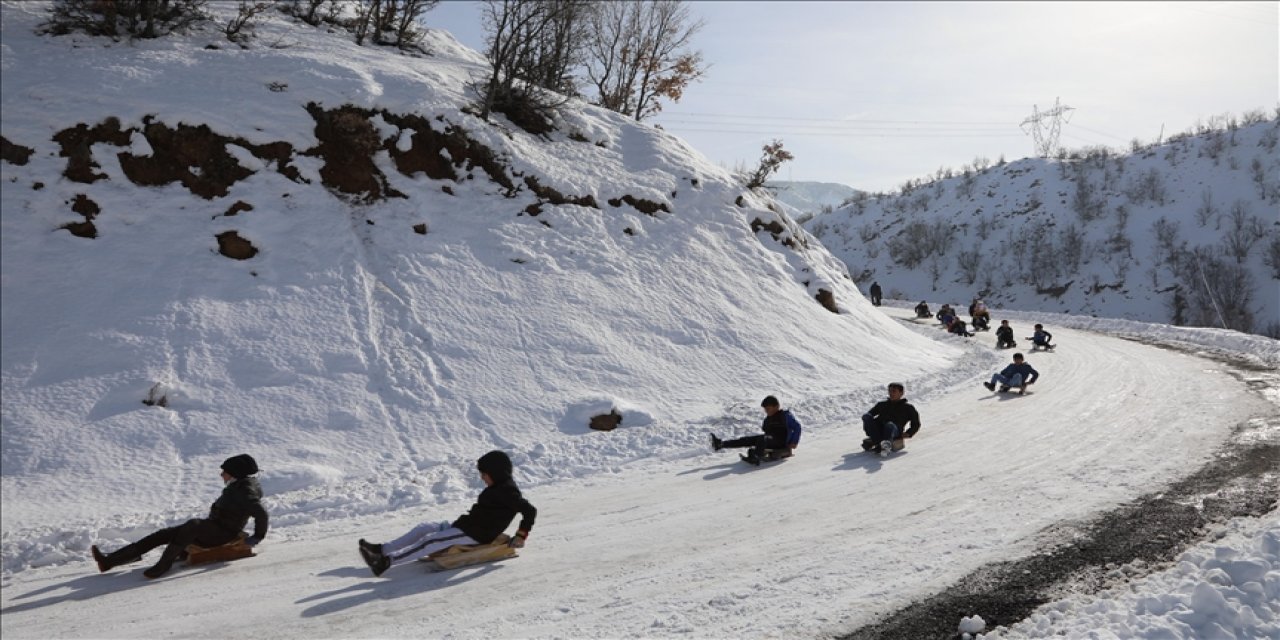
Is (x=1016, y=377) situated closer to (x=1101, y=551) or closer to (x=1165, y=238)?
(x=1101, y=551)

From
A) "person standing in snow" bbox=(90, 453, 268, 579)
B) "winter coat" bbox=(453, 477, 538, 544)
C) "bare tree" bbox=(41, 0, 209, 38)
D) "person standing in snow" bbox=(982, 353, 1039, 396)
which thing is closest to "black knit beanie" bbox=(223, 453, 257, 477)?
"person standing in snow" bbox=(90, 453, 268, 579)

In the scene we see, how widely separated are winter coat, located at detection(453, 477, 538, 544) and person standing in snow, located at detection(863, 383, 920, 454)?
565cm

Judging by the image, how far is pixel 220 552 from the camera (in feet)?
21.6

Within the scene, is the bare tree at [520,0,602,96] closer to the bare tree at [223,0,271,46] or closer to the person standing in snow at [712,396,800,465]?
the bare tree at [223,0,271,46]

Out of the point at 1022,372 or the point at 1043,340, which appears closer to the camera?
the point at 1022,372

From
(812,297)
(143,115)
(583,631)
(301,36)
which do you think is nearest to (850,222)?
(812,297)

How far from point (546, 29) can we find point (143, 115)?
11539 mm

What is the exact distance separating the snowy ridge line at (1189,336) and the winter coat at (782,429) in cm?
1493

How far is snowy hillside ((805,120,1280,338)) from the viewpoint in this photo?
48219 mm

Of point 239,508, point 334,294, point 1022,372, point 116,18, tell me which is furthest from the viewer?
point 116,18

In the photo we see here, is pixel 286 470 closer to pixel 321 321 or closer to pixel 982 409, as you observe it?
pixel 321 321

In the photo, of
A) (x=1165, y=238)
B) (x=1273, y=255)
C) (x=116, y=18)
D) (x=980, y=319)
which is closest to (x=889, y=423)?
(x=116, y=18)

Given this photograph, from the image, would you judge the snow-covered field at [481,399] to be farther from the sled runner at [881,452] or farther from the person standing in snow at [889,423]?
the person standing in snow at [889,423]

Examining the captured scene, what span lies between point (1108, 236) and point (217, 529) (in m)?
67.7
